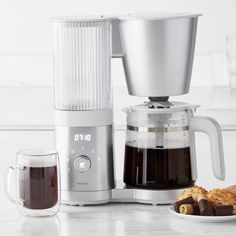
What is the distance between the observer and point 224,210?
1.80m

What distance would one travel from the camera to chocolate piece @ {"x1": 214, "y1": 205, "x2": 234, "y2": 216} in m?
1.79

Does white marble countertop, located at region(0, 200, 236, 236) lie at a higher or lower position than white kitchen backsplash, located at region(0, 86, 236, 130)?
lower

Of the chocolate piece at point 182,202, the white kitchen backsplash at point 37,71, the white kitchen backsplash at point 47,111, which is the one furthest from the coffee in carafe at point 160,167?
the white kitchen backsplash at point 37,71

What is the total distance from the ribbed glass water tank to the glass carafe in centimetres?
10

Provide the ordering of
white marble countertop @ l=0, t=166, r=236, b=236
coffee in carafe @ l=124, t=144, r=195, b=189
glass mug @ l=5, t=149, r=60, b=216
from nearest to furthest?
white marble countertop @ l=0, t=166, r=236, b=236, glass mug @ l=5, t=149, r=60, b=216, coffee in carafe @ l=124, t=144, r=195, b=189

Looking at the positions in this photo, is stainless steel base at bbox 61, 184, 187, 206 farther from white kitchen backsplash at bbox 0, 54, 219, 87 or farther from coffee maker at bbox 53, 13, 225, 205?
white kitchen backsplash at bbox 0, 54, 219, 87

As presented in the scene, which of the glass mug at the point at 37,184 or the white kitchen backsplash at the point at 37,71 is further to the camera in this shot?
the white kitchen backsplash at the point at 37,71

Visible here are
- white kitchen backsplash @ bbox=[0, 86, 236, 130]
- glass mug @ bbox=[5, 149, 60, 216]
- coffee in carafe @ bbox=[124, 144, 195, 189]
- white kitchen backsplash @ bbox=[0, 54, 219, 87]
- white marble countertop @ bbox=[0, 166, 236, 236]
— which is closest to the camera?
white marble countertop @ bbox=[0, 166, 236, 236]

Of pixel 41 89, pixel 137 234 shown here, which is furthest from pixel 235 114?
pixel 137 234

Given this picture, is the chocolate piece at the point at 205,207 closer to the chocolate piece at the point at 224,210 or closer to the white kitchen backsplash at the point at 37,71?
the chocolate piece at the point at 224,210

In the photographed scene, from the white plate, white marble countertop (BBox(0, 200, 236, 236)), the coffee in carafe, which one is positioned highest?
the coffee in carafe

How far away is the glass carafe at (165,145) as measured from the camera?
195 cm

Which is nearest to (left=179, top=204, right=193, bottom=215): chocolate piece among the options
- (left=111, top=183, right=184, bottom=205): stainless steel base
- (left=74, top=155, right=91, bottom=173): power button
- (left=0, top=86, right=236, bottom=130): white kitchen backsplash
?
(left=111, top=183, right=184, bottom=205): stainless steel base

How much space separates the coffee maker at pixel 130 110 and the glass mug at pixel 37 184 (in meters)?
0.11
